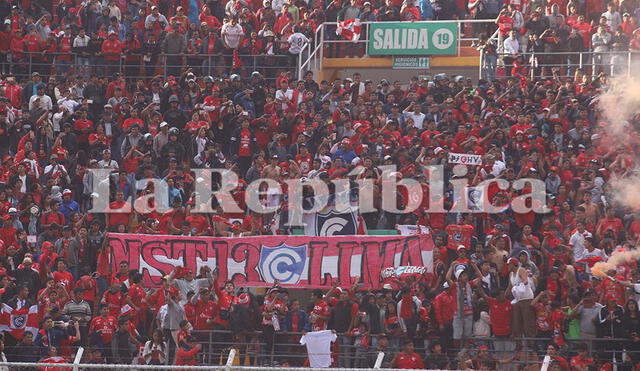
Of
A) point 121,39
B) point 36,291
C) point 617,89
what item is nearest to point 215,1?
point 121,39

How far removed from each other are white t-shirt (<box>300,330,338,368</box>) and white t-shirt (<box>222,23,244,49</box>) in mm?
10691

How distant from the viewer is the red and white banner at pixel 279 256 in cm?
1988

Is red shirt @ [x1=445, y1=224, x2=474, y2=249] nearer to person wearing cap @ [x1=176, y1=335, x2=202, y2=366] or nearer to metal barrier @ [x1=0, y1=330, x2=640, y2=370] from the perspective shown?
metal barrier @ [x1=0, y1=330, x2=640, y2=370]

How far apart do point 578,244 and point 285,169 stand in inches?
193

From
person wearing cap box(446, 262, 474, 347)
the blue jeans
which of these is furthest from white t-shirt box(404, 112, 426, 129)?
person wearing cap box(446, 262, 474, 347)

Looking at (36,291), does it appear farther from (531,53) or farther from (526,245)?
(531,53)

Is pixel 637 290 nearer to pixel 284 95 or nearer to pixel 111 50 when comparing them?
pixel 284 95

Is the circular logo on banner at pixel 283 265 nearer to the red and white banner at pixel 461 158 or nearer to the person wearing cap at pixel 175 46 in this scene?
the red and white banner at pixel 461 158

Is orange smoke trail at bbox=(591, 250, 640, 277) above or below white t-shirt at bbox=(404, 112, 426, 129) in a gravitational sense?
below

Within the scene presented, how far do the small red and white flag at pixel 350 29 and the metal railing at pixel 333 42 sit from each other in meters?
0.12

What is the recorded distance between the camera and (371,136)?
23844 millimetres

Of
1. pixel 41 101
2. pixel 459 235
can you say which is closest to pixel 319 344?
pixel 459 235

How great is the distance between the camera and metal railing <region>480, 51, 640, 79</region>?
26234 millimetres

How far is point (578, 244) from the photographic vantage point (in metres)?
20.3
